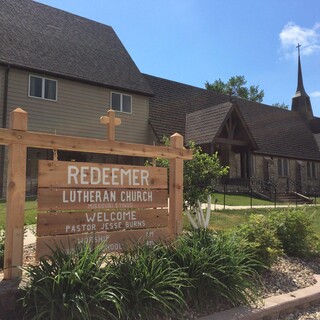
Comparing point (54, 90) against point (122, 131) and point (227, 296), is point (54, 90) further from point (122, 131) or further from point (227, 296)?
point (227, 296)

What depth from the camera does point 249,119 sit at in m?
30.0

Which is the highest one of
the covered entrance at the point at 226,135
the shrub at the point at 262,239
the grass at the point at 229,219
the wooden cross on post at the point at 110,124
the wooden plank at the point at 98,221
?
the covered entrance at the point at 226,135

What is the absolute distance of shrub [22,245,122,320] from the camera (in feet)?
11.4

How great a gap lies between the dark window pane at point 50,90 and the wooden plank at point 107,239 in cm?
1493

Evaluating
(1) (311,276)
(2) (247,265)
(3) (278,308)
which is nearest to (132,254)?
(2) (247,265)

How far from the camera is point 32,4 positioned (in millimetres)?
21562

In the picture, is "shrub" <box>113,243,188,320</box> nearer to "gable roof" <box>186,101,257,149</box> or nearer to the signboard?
the signboard

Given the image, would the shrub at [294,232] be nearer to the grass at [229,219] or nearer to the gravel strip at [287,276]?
the gravel strip at [287,276]

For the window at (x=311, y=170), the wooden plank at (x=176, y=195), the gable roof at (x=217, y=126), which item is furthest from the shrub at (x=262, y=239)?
the window at (x=311, y=170)

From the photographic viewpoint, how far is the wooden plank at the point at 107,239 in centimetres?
448

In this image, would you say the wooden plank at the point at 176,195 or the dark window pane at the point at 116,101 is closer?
the wooden plank at the point at 176,195

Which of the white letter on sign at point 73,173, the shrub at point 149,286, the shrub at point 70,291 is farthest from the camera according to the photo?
the white letter on sign at point 73,173

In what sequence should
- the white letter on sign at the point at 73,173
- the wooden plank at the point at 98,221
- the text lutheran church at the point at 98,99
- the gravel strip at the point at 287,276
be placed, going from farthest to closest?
the text lutheran church at the point at 98,99, the gravel strip at the point at 287,276, the white letter on sign at the point at 73,173, the wooden plank at the point at 98,221

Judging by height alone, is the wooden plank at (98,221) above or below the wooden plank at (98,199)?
below
